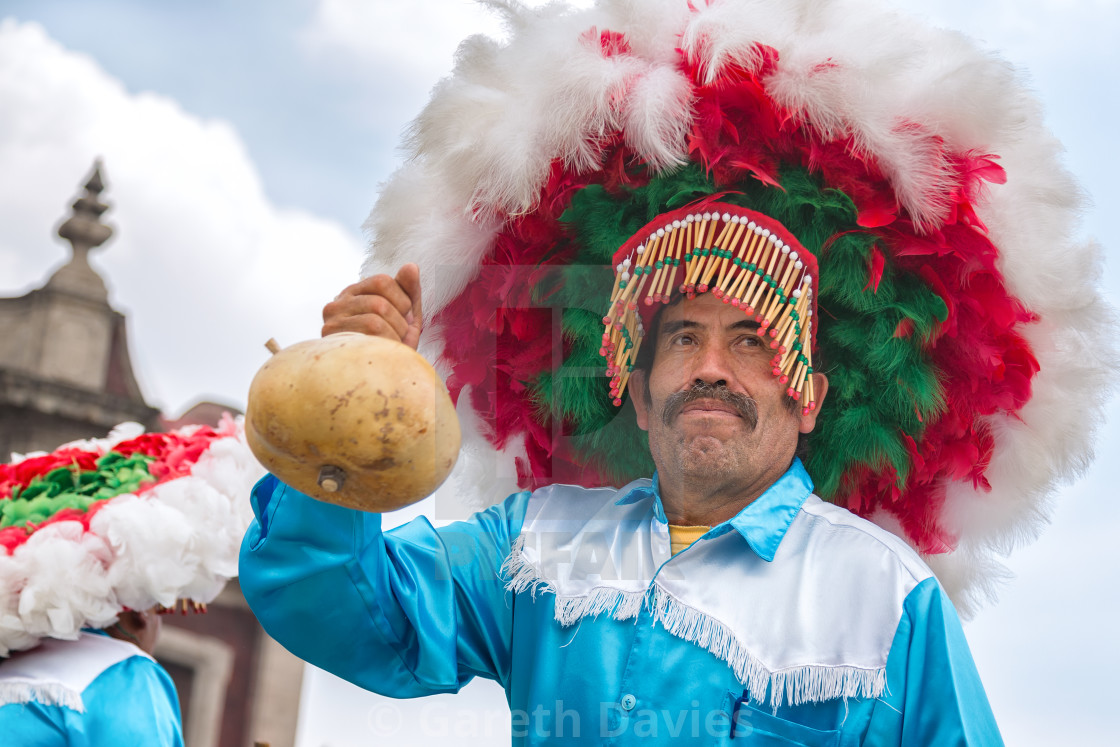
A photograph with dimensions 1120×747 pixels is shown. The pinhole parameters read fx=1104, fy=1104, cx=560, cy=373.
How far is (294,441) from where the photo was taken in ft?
5.92

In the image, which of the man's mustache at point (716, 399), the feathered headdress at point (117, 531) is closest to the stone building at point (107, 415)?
the feathered headdress at point (117, 531)

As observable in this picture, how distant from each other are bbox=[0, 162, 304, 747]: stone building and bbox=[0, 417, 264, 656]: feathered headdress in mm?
7958

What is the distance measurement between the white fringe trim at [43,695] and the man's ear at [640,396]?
204 centimetres

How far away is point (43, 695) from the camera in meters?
3.43

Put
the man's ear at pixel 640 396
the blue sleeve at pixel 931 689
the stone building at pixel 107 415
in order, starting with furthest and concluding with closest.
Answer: the stone building at pixel 107 415 → the man's ear at pixel 640 396 → the blue sleeve at pixel 931 689

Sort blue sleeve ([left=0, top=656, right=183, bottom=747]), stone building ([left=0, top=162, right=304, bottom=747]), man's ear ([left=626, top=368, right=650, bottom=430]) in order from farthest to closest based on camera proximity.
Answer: stone building ([left=0, top=162, right=304, bottom=747])
blue sleeve ([left=0, top=656, right=183, bottom=747])
man's ear ([left=626, top=368, right=650, bottom=430])

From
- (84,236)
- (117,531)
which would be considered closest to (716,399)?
(117,531)

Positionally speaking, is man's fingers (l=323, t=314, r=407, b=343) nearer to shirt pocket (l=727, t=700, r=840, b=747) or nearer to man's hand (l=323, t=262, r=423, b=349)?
man's hand (l=323, t=262, r=423, b=349)

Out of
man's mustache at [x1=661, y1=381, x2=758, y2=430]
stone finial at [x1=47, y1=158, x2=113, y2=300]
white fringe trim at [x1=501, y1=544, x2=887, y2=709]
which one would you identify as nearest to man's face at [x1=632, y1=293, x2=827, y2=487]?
man's mustache at [x1=661, y1=381, x2=758, y2=430]

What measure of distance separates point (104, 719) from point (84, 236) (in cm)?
1097

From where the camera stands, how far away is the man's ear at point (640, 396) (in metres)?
2.70

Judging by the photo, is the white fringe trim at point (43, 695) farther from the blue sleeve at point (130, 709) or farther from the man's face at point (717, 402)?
the man's face at point (717, 402)

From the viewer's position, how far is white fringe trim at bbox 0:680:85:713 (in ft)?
11.2

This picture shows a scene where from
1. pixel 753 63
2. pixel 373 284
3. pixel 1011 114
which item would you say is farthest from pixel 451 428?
pixel 1011 114
